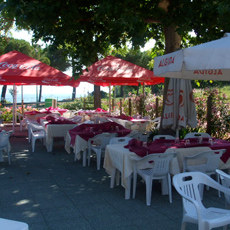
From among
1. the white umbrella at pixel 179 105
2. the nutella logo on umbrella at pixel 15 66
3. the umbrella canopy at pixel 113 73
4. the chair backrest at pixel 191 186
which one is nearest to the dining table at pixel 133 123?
the umbrella canopy at pixel 113 73

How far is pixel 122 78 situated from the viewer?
10250mm

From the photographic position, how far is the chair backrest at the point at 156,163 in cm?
515

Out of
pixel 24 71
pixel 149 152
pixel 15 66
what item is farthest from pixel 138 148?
pixel 15 66

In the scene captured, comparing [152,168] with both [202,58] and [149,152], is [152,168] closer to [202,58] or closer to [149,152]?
[149,152]

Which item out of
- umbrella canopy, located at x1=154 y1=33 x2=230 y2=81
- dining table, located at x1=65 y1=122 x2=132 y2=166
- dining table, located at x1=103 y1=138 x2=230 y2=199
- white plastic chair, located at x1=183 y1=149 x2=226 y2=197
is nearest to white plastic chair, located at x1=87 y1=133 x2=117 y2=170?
dining table, located at x1=65 y1=122 x2=132 y2=166

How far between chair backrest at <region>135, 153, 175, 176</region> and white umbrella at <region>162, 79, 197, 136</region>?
276cm

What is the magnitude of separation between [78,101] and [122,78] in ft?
44.0

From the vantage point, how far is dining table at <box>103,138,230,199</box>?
5332 mm

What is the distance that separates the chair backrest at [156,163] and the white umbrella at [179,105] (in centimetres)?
276

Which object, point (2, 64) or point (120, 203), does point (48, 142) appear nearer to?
point (2, 64)

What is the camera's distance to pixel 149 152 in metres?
5.35

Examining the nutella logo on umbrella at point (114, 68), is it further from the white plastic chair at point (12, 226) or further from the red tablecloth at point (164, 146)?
the white plastic chair at point (12, 226)

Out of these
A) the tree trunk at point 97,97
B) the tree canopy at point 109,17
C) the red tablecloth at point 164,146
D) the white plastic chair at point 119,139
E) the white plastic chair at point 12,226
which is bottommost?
the white plastic chair at point 119,139

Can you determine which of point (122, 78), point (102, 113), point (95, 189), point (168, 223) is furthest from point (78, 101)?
point (168, 223)
